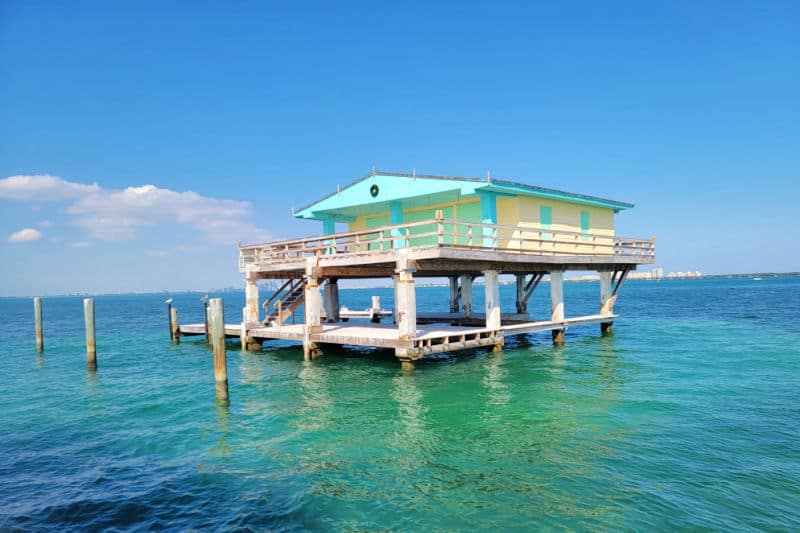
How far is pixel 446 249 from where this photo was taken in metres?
17.7

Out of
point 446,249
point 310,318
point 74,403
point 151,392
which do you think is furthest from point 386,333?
point 74,403

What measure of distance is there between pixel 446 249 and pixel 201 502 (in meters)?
11.6

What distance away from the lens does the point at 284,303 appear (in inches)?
1066

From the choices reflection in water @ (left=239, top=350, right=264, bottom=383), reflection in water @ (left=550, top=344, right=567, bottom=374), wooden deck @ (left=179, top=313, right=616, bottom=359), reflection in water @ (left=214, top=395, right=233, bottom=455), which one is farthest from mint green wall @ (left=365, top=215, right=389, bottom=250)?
reflection in water @ (left=214, top=395, right=233, bottom=455)

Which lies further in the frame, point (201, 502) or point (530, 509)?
point (201, 502)

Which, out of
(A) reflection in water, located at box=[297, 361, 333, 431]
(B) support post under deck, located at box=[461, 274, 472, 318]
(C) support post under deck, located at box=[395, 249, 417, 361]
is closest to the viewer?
(A) reflection in water, located at box=[297, 361, 333, 431]

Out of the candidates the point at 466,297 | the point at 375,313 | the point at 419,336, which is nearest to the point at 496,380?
the point at 419,336

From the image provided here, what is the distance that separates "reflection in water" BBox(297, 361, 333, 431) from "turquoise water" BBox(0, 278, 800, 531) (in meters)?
0.09

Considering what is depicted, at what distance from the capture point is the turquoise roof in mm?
22172

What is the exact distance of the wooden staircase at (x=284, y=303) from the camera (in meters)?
26.7

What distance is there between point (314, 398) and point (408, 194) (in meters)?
12.3

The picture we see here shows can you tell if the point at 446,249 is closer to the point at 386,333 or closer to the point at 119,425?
the point at 386,333

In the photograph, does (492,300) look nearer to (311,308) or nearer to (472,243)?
(472,243)

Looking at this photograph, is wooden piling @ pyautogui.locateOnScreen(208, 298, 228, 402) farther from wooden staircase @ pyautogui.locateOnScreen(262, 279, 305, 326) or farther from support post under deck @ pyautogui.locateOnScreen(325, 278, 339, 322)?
support post under deck @ pyautogui.locateOnScreen(325, 278, 339, 322)
